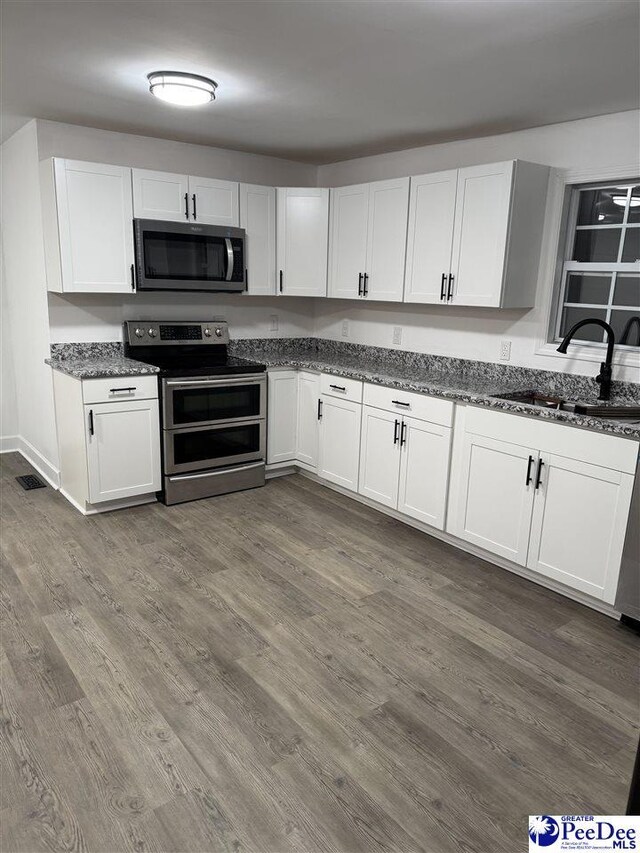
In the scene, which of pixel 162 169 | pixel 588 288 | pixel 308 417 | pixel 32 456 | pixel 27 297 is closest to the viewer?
pixel 588 288

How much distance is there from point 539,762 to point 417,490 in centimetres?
187

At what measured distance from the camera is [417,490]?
3725mm

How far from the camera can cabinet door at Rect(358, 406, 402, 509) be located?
12.6 feet

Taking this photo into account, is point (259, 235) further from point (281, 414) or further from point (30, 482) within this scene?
point (30, 482)

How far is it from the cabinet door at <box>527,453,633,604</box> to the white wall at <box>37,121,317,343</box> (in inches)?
111

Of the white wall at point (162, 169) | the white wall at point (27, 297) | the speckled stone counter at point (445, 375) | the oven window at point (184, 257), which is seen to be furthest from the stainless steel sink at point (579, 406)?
the white wall at point (27, 297)

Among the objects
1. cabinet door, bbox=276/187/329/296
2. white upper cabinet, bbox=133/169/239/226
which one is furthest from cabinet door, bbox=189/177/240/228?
cabinet door, bbox=276/187/329/296

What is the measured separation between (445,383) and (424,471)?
552mm

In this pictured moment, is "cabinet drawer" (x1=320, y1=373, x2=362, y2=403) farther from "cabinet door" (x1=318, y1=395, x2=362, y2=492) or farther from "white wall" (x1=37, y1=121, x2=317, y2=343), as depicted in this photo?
"white wall" (x1=37, y1=121, x2=317, y2=343)

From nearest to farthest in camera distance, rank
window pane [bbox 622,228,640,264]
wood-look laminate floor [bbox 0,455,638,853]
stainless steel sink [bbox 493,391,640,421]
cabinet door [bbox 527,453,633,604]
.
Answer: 1. wood-look laminate floor [bbox 0,455,638,853]
2. cabinet door [bbox 527,453,633,604]
3. stainless steel sink [bbox 493,391,640,421]
4. window pane [bbox 622,228,640,264]

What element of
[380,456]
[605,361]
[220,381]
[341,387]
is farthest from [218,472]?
[605,361]

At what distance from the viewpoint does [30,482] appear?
4457 millimetres

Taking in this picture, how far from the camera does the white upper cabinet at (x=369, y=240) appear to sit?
160 inches

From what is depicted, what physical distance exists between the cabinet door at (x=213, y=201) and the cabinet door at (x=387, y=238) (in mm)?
997
